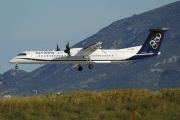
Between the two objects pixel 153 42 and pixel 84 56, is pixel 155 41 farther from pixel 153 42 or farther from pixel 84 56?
pixel 84 56

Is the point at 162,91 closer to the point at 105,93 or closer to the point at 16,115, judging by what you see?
the point at 105,93

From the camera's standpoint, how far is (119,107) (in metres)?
44.6

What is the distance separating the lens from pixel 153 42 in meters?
98.4

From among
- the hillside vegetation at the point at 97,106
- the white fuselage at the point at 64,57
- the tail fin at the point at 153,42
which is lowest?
the hillside vegetation at the point at 97,106

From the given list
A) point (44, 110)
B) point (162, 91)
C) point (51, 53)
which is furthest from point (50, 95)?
point (51, 53)

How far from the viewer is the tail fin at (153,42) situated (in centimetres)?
9675

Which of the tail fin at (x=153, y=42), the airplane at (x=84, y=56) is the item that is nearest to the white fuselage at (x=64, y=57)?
the airplane at (x=84, y=56)

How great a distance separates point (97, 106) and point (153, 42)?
5469 cm

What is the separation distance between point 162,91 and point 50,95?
9.73 m

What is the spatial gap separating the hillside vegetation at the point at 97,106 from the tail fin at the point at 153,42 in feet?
155

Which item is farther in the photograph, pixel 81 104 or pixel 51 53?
pixel 51 53

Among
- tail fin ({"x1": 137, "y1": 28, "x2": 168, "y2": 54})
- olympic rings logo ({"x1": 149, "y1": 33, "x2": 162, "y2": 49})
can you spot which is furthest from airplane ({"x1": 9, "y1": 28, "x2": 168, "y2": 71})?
olympic rings logo ({"x1": 149, "y1": 33, "x2": 162, "y2": 49})

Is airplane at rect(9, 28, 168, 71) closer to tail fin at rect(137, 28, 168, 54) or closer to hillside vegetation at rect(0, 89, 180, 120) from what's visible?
tail fin at rect(137, 28, 168, 54)

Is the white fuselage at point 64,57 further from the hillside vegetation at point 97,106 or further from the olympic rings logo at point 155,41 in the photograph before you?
the hillside vegetation at point 97,106
